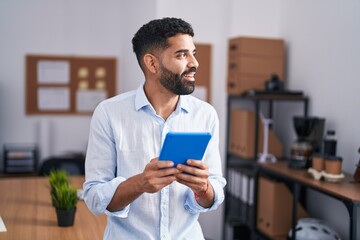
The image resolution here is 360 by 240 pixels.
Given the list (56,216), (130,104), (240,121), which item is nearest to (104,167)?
(130,104)

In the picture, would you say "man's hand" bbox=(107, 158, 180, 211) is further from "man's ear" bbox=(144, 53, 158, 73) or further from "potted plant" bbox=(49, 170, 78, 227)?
"potted plant" bbox=(49, 170, 78, 227)

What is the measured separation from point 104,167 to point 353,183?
1624 mm

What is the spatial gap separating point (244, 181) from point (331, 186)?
1050mm

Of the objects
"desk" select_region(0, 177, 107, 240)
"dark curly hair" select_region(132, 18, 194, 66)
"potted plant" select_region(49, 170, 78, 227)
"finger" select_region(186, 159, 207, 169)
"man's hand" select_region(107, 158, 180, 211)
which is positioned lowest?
"desk" select_region(0, 177, 107, 240)

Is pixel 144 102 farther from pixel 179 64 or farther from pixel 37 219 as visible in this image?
pixel 37 219

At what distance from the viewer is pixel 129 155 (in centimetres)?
144

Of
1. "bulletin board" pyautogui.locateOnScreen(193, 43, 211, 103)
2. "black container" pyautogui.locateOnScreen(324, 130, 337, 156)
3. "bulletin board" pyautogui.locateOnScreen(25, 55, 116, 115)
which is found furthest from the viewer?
"bulletin board" pyautogui.locateOnScreen(25, 55, 116, 115)

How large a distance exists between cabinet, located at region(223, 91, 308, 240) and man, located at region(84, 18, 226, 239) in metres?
1.71

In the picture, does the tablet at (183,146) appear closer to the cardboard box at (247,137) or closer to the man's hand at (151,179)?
the man's hand at (151,179)

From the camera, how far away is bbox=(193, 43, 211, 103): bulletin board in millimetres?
3662

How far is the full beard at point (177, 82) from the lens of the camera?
1.43m

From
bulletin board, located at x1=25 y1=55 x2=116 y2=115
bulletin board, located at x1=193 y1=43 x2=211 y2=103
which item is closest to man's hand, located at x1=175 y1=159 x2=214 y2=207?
bulletin board, located at x1=193 y1=43 x2=211 y2=103

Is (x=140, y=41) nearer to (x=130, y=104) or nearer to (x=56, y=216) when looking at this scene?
(x=130, y=104)

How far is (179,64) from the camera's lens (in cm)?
143
